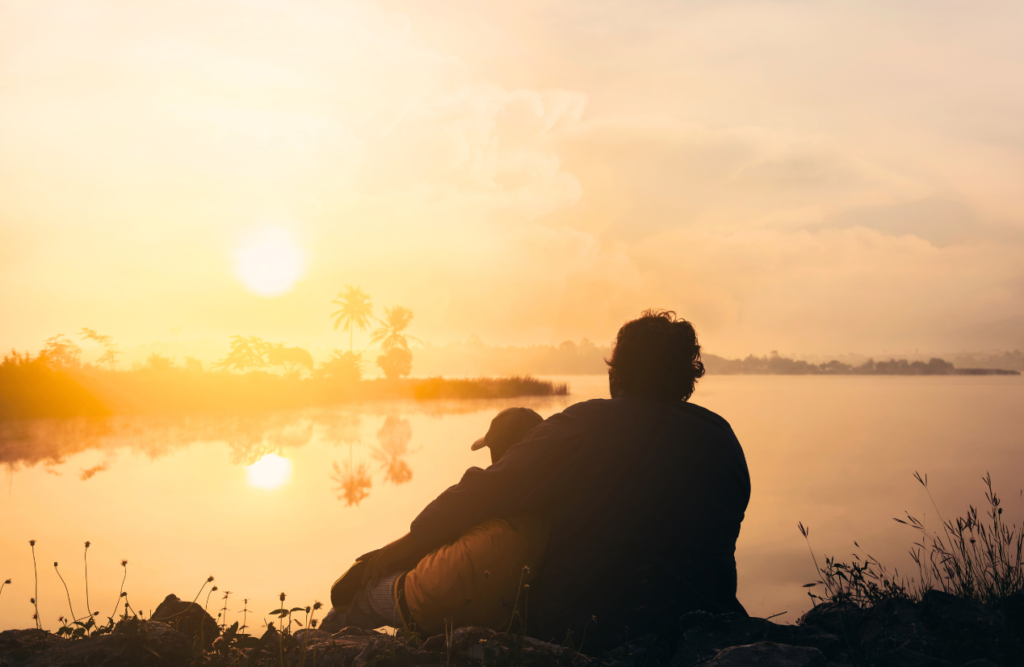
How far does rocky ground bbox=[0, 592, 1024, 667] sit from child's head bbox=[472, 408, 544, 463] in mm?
898

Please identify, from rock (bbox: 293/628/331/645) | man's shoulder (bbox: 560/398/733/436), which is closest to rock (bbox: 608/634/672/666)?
man's shoulder (bbox: 560/398/733/436)

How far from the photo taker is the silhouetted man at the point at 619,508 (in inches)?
94.0

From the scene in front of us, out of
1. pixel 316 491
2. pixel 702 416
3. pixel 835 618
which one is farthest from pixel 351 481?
pixel 702 416

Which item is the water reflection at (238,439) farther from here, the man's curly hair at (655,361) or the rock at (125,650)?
the man's curly hair at (655,361)

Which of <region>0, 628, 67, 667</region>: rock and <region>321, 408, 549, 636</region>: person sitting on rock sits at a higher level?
<region>321, 408, 549, 636</region>: person sitting on rock

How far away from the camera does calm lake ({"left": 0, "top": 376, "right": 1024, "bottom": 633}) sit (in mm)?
6168

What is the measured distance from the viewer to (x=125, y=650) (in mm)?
2148

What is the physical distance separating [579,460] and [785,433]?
18000 mm

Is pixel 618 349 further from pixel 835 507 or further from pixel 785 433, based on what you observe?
pixel 785 433

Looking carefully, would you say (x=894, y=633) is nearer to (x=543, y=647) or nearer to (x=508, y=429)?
(x=543, y=647)

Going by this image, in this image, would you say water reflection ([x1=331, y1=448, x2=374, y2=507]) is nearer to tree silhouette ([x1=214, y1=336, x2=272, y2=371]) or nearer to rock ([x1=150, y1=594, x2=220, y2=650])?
rock ([x1=150, y1=594, x2=220, y2=650])

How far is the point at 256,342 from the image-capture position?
37062 millimetres

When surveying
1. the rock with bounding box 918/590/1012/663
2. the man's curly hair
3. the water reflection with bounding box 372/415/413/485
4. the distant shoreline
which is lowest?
the water reflection with bounding box 372/415/413/485

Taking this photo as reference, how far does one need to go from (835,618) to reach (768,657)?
4.52 ft
